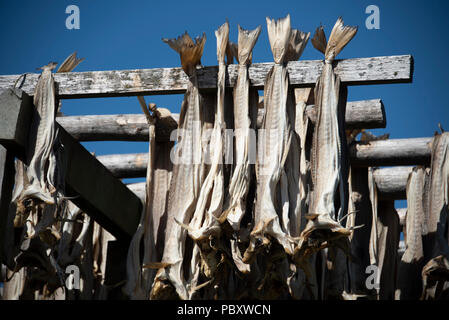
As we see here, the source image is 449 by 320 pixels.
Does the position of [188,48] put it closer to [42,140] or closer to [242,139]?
[242,139]

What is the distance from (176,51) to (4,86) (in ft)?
4.53

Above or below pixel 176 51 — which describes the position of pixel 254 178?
below

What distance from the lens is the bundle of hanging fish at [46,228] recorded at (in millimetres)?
6340

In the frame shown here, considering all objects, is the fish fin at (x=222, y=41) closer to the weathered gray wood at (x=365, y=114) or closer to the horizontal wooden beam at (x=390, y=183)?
the weathered gray wood at (x=365, y=114)

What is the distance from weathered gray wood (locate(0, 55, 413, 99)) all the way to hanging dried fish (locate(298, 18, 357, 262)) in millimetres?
112

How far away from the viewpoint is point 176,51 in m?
6.47

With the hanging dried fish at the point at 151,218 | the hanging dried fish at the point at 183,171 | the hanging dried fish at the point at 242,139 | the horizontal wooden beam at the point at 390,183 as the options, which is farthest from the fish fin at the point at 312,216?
the horizontal wooden beam at the point at 390,183

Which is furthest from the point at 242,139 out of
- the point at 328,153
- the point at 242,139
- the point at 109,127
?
the point at 109,127

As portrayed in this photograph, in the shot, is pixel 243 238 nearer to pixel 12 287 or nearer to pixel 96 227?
pixel 96 227

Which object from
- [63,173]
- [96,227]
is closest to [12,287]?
[96,227]

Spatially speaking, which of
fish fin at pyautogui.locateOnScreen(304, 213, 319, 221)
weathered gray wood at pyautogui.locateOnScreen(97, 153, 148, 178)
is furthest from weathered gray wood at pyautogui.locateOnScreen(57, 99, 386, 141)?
fish fin at pyautogui.locateOnScreen(304, 213, 319, 221)
